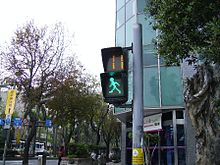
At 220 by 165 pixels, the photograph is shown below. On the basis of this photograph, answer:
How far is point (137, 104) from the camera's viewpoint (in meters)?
4.66


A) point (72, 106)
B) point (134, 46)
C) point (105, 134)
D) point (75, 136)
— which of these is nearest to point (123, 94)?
point (134, 46)

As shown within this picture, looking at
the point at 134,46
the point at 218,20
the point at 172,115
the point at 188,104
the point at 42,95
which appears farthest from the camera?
the point at 42,95

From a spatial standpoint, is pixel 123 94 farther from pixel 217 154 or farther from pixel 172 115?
pixel 172 115

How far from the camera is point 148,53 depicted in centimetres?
1933

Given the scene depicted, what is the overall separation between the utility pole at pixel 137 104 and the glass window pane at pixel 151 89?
1357cm

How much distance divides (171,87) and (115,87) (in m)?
14.1

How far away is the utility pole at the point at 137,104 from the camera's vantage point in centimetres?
443

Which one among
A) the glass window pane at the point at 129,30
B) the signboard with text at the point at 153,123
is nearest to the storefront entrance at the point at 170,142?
the signboard with text at the point at 153,123

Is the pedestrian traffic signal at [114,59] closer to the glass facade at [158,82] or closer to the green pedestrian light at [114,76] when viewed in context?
the green pedestrian light at [114,76]

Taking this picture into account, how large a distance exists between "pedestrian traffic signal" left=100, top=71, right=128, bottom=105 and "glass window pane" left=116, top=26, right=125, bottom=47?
666 inches

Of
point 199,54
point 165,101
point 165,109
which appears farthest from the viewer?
point 165,109

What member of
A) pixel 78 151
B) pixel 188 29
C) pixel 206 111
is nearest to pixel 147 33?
pixel 78 151

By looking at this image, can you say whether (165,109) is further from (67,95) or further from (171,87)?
(67,95)

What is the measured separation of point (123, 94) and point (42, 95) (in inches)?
745
